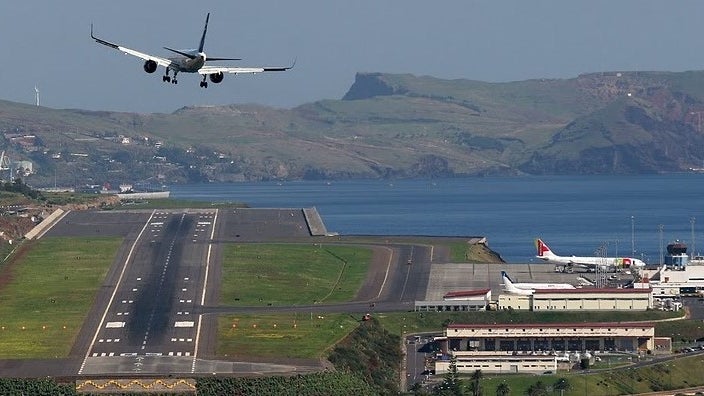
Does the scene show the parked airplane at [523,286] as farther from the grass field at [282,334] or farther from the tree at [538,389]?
the tree at [538,389]

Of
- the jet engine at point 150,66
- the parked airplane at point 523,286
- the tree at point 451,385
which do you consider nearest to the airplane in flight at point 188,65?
the jet engine at point 150,66

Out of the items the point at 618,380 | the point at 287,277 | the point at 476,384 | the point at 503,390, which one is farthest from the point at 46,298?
the point at 618,380

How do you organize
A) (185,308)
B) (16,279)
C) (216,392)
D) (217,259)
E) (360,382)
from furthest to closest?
1. (217,259)
2. (16,279)
3. (185,308)
4. (360,382)
5. (216,392)

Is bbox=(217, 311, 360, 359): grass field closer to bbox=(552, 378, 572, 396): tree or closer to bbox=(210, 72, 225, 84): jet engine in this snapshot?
bbox=(552, 378, 572, 396): tree

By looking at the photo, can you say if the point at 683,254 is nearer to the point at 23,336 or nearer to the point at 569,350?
the point at 569,350

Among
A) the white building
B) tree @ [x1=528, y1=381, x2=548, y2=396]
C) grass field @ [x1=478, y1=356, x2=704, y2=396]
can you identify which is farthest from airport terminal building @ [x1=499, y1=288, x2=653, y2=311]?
tree @ [x1=528, y1=381, x2=548, y2=396]

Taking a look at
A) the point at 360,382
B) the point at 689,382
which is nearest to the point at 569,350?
the point at 689,382

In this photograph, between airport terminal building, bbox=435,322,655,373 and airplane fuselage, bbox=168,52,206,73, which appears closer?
airplane fuselage, bbox=168,52,206,73

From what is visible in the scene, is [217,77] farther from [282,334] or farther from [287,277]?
[287,277]
